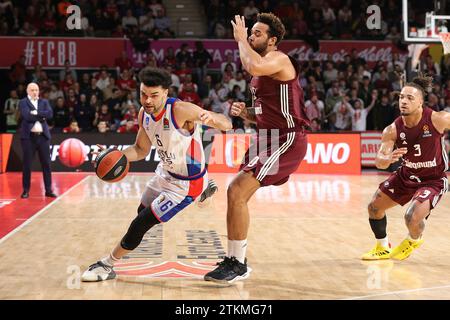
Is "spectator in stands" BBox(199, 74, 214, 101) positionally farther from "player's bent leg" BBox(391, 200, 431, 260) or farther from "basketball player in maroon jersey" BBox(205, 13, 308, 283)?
"basketball player in maroon jersey" BBox(205, 13, 308, 283)

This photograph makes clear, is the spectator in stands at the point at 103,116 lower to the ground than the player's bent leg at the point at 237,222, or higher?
higher

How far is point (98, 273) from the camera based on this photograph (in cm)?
616

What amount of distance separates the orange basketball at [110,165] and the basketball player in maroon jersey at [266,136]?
96cm

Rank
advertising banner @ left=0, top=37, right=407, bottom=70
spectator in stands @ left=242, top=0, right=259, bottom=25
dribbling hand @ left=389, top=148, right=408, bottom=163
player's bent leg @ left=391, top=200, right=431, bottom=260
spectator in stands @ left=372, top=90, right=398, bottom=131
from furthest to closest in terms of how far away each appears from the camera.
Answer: spectator in stands @ left=242, top=0, right=259, bottom=25 → advertising banner @ left=0, top=37, right=407, bottom=70 → spectator in stands @ left=372, top=90, right=398, bottom=131 → player's bent leg @ left=391, top=200, right=431, bottom=260 → dribbling hand @ left=389, top=148, right=408, bottom=163

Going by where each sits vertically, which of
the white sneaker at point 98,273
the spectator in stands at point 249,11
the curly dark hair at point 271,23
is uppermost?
the spectator in stands at point 249,11

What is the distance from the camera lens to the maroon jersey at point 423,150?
286 inches

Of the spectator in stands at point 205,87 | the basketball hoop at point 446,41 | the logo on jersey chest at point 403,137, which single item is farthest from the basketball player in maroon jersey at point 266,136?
the spectator in stands at point 205,87

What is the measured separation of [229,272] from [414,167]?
243cm

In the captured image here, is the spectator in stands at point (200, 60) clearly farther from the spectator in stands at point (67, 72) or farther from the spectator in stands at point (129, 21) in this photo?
the spectator in stands at point (67, 72)

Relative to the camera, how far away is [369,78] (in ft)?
68.7

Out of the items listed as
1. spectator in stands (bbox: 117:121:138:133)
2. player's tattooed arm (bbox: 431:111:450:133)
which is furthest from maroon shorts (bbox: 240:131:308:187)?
spectator in stands (bbox: 117:121:138:133)

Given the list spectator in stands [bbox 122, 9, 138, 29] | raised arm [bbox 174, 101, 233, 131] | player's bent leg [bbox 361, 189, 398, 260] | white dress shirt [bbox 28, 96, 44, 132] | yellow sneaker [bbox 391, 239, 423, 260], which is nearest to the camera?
raised arm [bbox 174, 101, 233, 131]

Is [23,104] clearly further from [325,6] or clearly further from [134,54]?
[325,6]

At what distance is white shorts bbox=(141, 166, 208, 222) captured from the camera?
6074 millimetres
